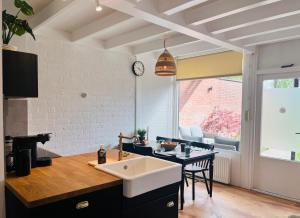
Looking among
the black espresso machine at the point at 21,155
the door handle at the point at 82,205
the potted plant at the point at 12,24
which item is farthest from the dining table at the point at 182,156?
the potted plant at the point at 12,24

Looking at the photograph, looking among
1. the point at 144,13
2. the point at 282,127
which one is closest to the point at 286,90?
the point at 282,127

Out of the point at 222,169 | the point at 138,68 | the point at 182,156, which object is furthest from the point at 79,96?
the point at 222,169

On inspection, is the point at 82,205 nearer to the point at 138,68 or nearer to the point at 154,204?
the point at 154,204

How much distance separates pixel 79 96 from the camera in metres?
3.88

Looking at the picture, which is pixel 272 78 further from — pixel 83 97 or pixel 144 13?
pixel 83 97

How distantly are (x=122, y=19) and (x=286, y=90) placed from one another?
270cm

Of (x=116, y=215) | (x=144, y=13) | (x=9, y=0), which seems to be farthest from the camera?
(x=9, y=0)

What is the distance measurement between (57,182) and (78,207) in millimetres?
234

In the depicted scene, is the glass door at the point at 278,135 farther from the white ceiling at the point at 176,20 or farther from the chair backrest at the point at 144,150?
the chair backrest at the point at 144,150

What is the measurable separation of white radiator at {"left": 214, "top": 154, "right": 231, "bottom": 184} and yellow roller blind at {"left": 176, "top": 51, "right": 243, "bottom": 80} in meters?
1.54

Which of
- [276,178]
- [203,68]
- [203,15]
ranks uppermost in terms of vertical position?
[203,15]

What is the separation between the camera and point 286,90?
12.0 feet

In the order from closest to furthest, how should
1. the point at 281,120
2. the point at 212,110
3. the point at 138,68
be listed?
the point at 281,120
the point at 138,68
the point at 212,110

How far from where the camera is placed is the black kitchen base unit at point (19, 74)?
1625mm
